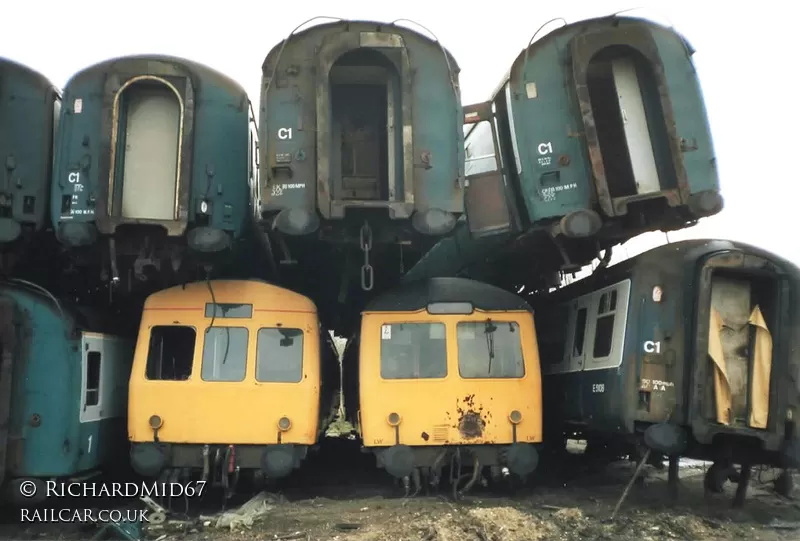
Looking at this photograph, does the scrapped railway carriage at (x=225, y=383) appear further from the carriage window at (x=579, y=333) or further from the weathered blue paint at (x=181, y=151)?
the carriage window at (x=579, y=333)

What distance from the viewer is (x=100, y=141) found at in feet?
24.4

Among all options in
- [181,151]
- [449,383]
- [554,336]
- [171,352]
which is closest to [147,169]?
[181,151]

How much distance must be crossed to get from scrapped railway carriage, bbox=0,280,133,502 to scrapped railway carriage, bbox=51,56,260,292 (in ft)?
2.41

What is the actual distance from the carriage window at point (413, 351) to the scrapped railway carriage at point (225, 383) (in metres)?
0.77

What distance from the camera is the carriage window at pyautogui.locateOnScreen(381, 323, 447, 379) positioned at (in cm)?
791

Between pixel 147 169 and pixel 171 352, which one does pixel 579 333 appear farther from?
pixel 147 169

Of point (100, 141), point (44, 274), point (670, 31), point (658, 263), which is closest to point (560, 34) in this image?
point (670, 31)

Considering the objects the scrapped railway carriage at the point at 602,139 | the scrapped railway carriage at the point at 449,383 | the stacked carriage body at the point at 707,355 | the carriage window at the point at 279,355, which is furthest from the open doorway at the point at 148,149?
the stacked carriage body at the point at 707,355

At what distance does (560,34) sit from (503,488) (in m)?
5.16

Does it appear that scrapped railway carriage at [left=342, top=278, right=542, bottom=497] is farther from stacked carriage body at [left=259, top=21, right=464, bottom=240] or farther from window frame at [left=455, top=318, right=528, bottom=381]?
stacked carriage body at [left=259, top=21, right=464, bottom=240]

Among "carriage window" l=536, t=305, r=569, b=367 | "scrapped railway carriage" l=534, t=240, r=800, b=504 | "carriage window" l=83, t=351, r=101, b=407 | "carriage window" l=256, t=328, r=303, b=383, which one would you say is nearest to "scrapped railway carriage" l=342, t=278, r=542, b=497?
"carriage window" l=256, t=328, r=303, b=383

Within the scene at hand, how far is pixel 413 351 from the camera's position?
8023mm

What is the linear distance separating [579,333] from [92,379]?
5.63m

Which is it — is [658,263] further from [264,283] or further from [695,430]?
[264,283]
